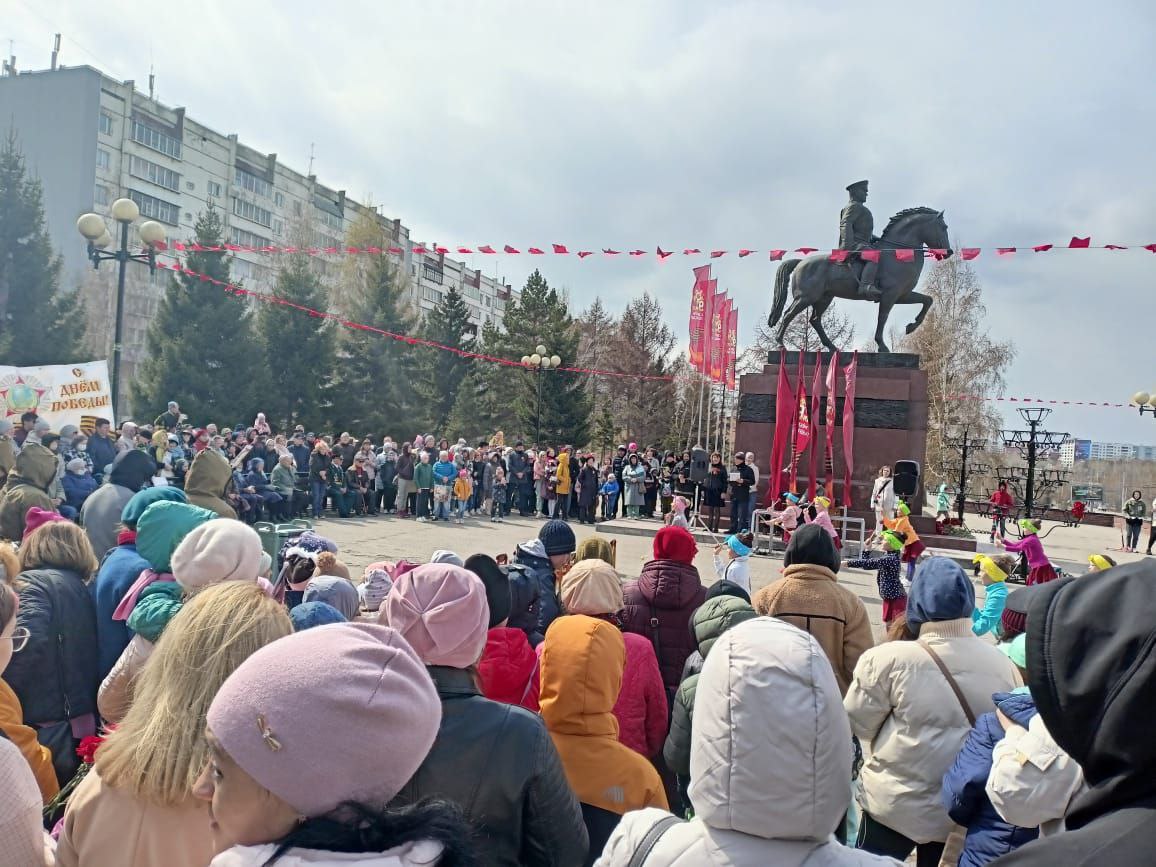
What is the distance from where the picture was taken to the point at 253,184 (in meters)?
57.7

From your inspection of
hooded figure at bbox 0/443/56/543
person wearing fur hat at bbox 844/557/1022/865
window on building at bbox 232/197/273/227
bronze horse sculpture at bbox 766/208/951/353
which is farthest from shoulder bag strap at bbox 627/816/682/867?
window on building at bbox 232/197/273/227

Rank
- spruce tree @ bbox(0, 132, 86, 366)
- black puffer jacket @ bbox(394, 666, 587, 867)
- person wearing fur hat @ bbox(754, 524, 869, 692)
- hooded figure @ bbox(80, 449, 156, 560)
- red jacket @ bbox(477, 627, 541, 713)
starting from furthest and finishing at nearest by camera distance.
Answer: spruce tree @ bbox(0, 132, 86, 366) < hooded figure @ bbox(80, 449, 156, 560) < person wearing fur hat @ bbox(754, 524, 869, 692) < red jacket @ bbox(477, 627, 541, 713) < black puffer jacket @ bbox(394, 666, 587, 867)

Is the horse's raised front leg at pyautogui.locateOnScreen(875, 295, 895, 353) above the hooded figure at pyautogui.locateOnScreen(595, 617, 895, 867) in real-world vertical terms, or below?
above

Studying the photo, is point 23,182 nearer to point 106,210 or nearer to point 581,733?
point 106,210

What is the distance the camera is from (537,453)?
22.0 m

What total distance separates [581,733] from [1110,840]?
2035 mm

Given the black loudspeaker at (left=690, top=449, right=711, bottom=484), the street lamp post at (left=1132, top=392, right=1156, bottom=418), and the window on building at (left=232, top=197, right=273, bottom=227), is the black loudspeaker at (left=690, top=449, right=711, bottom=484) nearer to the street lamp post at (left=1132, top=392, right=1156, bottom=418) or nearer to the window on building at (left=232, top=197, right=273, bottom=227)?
the street lamp post at (left=1132, top=392, right=1156, bottom=418)

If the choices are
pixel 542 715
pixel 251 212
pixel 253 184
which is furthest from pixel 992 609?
pixel 253 184

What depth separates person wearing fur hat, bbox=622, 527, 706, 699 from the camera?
14.0 ft

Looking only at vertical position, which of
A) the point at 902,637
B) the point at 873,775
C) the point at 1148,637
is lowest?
the point at 873,775

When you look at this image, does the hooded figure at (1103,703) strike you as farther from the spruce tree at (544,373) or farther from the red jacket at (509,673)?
the spruce tree at (544,373)

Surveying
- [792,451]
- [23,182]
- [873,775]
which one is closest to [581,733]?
[873,775]

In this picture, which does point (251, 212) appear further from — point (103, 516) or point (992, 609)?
point (992, 609)

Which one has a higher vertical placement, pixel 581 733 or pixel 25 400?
pixel 25 400
